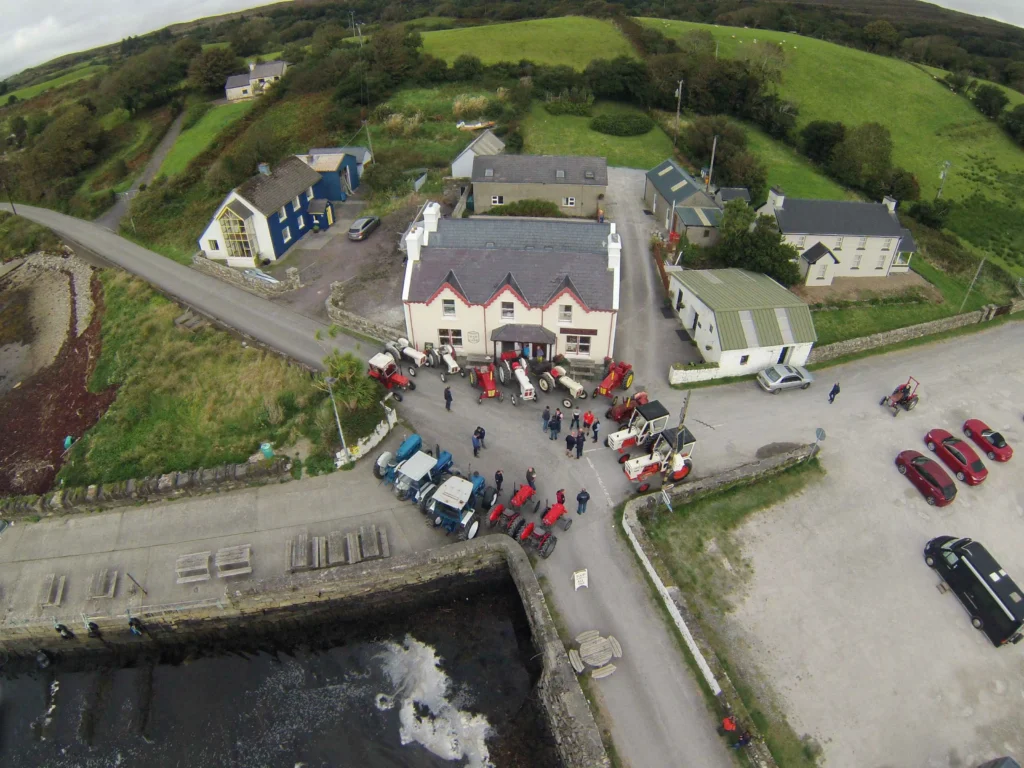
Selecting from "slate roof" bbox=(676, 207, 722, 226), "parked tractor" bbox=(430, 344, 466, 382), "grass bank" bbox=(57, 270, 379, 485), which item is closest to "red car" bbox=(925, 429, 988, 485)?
"slate roof" bbox=(676, 207, 722, 226)

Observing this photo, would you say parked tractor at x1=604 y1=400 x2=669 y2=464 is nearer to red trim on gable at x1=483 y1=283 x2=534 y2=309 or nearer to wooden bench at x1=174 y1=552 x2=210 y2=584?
red trim on gable at x1=483 y1=283 x2=534 y2=309

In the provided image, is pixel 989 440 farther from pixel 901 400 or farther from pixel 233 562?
pixel 233 562

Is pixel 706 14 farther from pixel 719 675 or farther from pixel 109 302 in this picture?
pixel 719 675

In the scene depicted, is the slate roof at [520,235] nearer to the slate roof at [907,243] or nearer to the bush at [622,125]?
the slate roof at [907,243]

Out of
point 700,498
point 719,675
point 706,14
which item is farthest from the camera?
point 706,14

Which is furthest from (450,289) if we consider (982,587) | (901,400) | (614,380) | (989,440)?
(989,440)

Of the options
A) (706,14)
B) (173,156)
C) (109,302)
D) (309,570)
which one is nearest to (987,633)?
(309,570)
